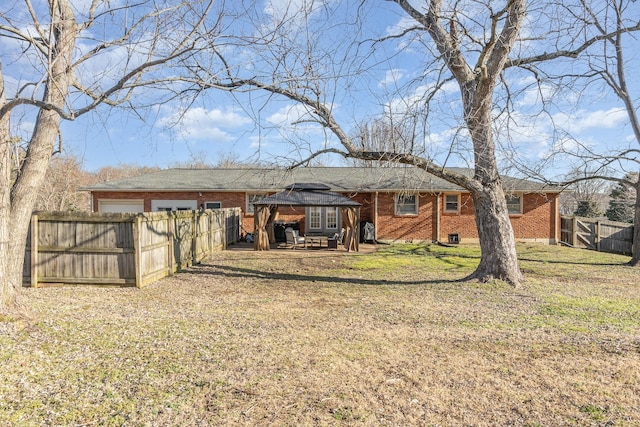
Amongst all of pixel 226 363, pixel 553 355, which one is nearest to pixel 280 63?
pixel 226 363

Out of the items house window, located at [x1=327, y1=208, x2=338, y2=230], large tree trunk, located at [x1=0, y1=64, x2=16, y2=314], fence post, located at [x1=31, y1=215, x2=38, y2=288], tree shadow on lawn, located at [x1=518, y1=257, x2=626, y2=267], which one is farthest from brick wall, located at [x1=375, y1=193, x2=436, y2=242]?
large tree trunk, located at [x1=0, y1=64, x2=16, y2=314]

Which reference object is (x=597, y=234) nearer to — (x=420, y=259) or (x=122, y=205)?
(x=420, y=259)

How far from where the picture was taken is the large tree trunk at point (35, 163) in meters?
5.05

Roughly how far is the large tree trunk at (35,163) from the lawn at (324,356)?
0.69m

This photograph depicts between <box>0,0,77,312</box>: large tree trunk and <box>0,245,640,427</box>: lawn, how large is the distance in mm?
691

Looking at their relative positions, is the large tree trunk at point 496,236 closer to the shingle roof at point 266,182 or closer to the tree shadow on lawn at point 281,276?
the tree shadow on lawn at point 281,276

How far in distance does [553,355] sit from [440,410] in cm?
212

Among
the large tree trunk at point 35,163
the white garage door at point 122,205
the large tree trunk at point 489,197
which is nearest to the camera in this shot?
the large tree trunk at point 35,163

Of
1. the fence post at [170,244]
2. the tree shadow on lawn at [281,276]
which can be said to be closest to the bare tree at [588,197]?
the tree shadow on lawn at [281,276]

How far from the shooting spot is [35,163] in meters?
5.37

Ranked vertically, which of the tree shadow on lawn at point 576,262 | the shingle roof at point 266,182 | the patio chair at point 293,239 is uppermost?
the shingle roof at point 266,182

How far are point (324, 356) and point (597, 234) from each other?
56.6 feet

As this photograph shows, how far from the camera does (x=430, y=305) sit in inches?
268

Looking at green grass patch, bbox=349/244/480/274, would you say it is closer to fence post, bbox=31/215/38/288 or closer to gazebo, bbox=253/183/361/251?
gazebo, bbox=253/183/361/251
